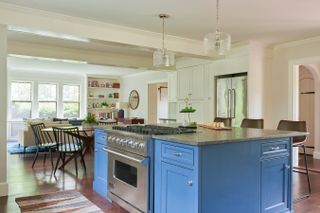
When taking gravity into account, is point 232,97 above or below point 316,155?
above

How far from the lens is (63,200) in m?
3.42

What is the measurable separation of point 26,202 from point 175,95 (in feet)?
16.2

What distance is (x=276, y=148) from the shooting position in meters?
2.80

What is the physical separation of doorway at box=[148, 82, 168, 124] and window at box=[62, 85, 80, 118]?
9.94 ft

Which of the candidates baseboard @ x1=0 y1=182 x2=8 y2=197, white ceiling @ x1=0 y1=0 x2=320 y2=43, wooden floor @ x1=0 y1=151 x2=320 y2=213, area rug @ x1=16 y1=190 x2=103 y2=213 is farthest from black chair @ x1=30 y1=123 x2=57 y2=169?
white ceiling @ x1=0 y1=0 x2=320 y2=43

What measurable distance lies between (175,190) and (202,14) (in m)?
2.64

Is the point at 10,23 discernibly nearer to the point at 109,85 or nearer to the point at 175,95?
the point at 175,95

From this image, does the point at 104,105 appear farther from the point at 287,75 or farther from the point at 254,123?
the point at 254,123

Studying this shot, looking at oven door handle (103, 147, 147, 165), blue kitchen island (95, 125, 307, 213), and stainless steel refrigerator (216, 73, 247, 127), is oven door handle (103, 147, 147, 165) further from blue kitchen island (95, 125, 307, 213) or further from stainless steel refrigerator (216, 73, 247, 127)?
stainless steel refrigerator (216, 73, 247, 127)

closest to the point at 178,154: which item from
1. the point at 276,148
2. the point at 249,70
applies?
the point at 276,148

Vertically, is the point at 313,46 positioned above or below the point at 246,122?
above

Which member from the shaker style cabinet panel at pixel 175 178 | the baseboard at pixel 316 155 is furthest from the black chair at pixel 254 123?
the baseboard at pixel 316 155

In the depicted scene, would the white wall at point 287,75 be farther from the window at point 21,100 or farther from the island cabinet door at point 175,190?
the window at point 21,100

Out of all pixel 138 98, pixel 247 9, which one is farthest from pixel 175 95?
pixel 247 9
